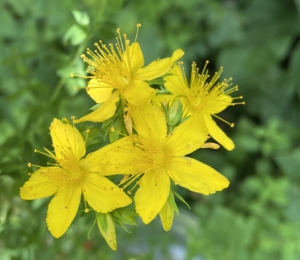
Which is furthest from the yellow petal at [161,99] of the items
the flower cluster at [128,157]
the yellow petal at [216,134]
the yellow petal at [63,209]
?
the yellow petal at [63,209]

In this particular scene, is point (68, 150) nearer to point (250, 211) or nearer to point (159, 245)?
point (159, 245)

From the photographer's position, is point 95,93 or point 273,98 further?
point 273,98

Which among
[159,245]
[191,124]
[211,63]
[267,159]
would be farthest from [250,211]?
[191,124]

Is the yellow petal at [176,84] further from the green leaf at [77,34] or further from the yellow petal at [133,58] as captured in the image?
the green leaf at [77,34]

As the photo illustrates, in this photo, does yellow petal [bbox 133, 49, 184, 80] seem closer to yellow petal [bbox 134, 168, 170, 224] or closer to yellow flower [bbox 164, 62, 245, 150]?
yellow flower [bbox 164, 62, 245, 150]

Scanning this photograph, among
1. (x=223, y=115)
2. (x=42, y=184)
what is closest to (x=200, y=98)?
(x=42, y=184)

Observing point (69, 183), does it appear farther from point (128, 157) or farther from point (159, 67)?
point (159, 67)
